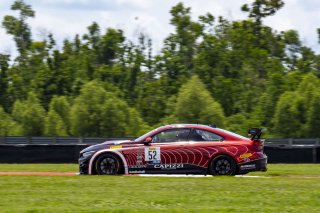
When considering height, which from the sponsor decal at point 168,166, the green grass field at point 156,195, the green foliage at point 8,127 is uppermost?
the green foliage at point 8,127

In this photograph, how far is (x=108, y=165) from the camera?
1633 cm

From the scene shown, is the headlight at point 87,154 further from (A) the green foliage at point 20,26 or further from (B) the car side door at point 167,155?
(A) the green foliage at point 20,26

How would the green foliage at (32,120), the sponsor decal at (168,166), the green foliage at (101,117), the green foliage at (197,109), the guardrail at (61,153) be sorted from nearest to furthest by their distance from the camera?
the sponsor decal at (168,166) < the guardrail at (61,153) < the green foliage at (197,109) < the green foliage at (101,117) < the green foliage at (32,120)

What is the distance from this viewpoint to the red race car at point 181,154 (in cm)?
1612

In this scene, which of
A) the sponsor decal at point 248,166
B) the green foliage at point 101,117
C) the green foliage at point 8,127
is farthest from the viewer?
the green foliage at point 8,127

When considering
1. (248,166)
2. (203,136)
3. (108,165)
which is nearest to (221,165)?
(248,166)

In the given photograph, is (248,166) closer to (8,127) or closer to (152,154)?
(152,154)

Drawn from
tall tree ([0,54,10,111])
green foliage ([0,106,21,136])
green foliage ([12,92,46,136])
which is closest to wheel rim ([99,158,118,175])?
green foliage ([12,92,46,136])

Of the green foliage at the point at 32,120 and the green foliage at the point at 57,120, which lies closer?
the green foliage at the point at 57,120

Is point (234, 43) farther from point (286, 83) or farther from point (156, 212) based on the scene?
point (156, 212)

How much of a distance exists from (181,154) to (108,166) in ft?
5.43

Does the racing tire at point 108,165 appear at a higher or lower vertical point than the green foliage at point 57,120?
lower

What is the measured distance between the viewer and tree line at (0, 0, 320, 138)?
4788 centimetres

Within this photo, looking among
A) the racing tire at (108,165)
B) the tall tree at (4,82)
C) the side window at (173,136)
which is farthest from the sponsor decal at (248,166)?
the tall tree at (4,82)
